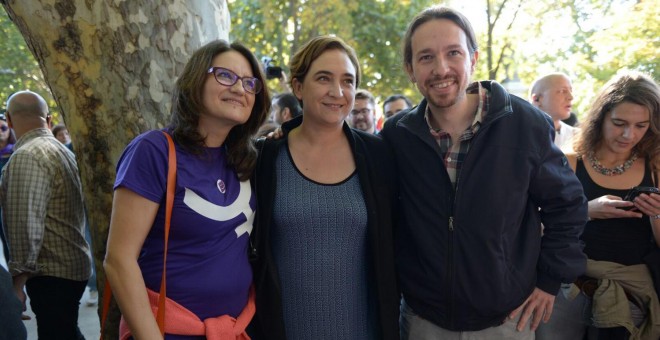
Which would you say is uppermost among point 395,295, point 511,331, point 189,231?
point 189,231

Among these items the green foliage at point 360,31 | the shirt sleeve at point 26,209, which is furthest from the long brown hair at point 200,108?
the green foliage at point 360,31

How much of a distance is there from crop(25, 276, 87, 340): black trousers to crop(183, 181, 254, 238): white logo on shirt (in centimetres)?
206

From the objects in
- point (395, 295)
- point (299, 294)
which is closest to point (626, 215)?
point (395, 295)

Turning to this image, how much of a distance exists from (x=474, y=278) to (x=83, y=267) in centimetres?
275

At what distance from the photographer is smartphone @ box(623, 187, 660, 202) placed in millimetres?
2465

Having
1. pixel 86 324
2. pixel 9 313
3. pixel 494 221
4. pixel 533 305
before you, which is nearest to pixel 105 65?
pixel 9 313

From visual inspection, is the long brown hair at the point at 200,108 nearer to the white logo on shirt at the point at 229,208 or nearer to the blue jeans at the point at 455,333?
the white logo on shirt at the point at 229,208

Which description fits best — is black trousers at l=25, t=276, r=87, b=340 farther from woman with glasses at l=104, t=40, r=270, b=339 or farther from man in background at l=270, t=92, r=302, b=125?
man in background at l=270, t=92, r=302, b=125

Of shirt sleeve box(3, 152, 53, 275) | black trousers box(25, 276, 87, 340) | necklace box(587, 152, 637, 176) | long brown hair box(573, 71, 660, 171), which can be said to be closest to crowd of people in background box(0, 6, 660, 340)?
necklace box(587, 152, 637, 176)

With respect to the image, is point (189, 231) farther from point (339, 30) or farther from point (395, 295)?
point (339, 30)

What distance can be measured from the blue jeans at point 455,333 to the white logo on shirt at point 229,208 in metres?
0.90

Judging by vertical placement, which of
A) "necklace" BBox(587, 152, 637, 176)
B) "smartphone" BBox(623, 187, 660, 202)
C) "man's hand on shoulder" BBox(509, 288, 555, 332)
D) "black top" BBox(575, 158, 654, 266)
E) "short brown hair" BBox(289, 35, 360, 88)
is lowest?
"man's hand on shoulder" BBox(509, 288, 555, 332)

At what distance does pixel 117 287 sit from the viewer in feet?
5.90

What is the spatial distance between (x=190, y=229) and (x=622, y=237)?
7.49ft
